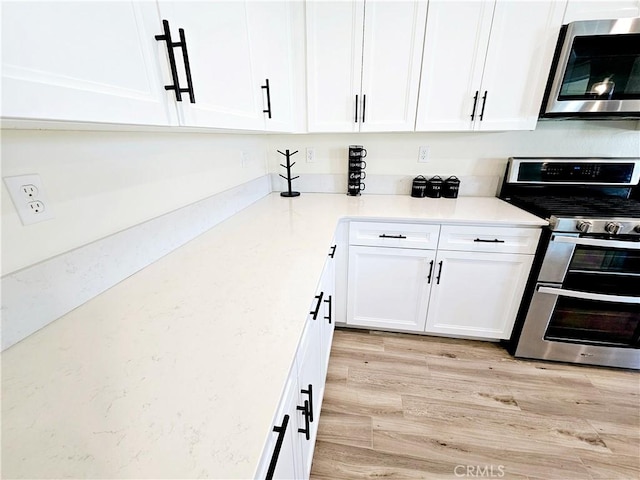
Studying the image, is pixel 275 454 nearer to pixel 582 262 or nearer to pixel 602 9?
pixel 582 262

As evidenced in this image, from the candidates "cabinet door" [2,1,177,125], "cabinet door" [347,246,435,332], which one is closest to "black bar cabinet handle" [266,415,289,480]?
"cabinet door" [2,1,177,125]

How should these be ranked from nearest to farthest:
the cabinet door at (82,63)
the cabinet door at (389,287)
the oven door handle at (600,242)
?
Answer: the cabinet door at (82,63) → the oven door handle at (600,242) → the cabinet door at (389,287)

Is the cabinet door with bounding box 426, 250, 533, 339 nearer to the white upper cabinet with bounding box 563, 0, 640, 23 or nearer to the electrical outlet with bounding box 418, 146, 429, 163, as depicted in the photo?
the electrical outlet with bounding box 418, 146, 429, 163

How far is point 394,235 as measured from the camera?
5.44 ft

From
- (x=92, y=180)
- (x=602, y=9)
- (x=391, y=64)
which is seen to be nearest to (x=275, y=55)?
(x=391, y=64)

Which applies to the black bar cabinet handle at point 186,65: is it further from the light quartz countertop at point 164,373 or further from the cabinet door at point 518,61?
the cabinet door at point 518,61

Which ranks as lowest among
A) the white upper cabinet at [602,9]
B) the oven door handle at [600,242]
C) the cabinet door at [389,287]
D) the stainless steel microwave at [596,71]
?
the cabinet door at [389,287]

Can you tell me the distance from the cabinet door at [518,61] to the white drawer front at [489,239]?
64cm

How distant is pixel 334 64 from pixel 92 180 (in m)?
1.48

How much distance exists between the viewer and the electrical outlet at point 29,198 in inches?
24.6

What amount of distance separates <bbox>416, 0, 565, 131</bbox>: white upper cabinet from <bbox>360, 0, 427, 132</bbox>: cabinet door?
0.06 m

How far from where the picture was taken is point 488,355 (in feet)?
5.81

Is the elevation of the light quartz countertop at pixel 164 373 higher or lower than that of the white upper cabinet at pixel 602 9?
lower

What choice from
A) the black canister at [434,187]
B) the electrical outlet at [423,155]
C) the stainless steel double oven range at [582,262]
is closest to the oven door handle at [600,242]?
the stainless steel double oven range at [582,262]
